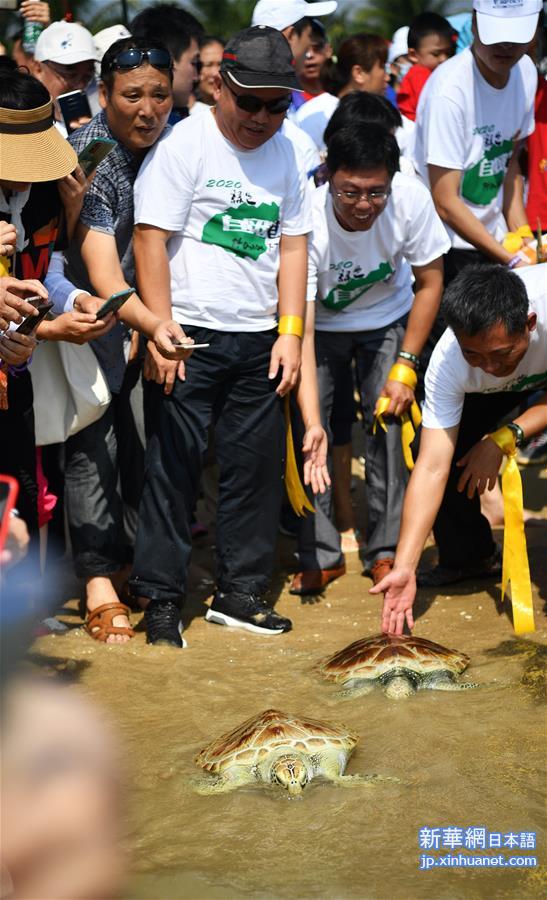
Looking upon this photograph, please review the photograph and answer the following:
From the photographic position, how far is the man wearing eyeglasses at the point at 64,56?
16.6 feet

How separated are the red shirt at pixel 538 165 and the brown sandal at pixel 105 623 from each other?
277cm

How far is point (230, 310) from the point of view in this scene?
4.27 metres

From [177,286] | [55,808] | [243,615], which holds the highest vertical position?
[55,808]

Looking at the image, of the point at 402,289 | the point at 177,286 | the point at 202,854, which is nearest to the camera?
the point at 202,854

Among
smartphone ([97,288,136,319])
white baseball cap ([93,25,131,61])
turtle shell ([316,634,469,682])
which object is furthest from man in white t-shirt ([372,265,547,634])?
white baseball cap ([93,25,131,61])

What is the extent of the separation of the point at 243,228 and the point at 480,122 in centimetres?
147

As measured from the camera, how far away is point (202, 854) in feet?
9.16

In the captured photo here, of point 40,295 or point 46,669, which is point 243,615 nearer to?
point 46,669

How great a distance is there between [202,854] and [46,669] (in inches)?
53.9

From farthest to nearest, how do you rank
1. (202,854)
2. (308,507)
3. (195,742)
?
(308,507), (195,742), (202,854)

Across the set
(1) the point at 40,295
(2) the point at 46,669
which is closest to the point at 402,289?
(1) the point at 40,295

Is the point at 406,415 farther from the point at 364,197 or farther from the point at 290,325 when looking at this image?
the point at 364,197

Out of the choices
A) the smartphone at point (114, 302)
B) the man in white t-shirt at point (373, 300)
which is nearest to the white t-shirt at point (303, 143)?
the man in white t-shirt at point (373, 300)

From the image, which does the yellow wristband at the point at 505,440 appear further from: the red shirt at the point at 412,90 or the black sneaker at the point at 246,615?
the red shirt at the point at 412,90
